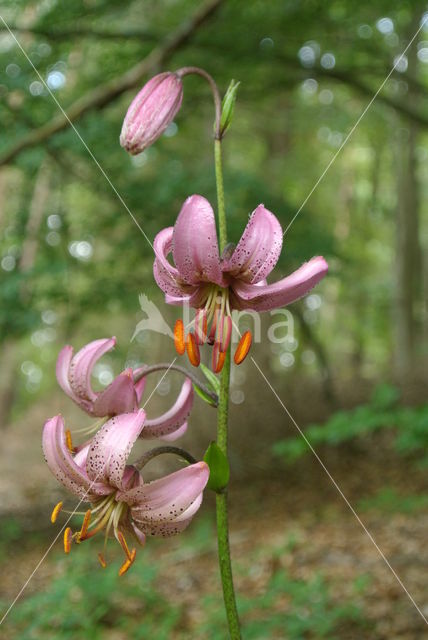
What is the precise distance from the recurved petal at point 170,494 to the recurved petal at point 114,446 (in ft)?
0.12

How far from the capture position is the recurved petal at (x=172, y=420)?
38.9 inches

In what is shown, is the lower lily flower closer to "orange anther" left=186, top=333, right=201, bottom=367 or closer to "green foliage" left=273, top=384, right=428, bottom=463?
"orange anther" left=186, top=333, right=201, bottom=367

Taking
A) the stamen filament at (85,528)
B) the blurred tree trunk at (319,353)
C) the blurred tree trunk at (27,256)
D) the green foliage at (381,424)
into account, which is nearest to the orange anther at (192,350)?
the stamen filament at (85,528)

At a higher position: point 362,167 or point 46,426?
point 46,426

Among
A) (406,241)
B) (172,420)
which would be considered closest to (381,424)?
(172,420)

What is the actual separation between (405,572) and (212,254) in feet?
8.88

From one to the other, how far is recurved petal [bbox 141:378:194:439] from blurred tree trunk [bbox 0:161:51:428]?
2993 mm

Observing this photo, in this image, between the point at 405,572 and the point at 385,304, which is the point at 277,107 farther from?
the point at 405,572

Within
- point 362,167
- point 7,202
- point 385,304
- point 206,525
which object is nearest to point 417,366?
point 385,304

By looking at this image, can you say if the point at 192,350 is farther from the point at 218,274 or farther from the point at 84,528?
the point at 84,528

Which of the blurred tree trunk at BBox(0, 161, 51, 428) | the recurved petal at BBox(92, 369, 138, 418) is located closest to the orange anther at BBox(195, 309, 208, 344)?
the recurved petal at BBox(92, 369, 138, 418)

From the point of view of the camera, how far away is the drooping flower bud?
1.10 metres

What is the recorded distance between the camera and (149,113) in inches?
43.7

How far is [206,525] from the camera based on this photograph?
13.2 feet
